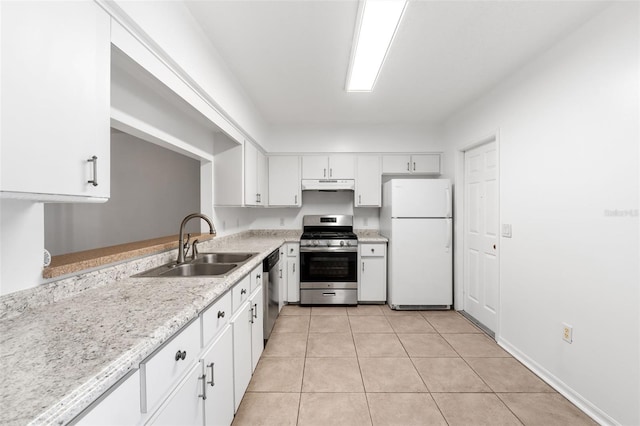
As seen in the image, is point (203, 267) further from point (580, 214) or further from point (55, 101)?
point (580, 214)

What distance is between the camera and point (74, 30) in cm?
92

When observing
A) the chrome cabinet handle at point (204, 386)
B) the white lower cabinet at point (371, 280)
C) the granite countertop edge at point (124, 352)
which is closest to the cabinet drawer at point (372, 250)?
the white lower cabinet at point (371, 280)

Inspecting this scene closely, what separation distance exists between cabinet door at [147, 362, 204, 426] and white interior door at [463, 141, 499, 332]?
2739mm

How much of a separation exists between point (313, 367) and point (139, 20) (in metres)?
2.51

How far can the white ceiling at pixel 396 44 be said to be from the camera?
171cm

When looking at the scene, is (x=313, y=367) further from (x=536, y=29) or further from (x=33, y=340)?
(x=536, y=29)

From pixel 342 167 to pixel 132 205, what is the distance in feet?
9.43

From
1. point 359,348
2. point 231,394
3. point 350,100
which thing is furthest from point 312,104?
point 231,394

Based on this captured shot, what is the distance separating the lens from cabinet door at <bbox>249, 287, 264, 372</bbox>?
207cm

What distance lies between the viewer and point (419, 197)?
3.55 m

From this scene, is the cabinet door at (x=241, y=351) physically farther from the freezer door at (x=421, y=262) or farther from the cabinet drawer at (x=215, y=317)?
the freezer door at (x=421, y=262)

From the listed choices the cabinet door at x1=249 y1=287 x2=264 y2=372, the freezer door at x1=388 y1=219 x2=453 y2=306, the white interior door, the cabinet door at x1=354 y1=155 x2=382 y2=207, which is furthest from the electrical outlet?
the cabinet door at x1=354 y1=155 x2=382 y2=207

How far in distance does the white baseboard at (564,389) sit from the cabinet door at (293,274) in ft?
7.85

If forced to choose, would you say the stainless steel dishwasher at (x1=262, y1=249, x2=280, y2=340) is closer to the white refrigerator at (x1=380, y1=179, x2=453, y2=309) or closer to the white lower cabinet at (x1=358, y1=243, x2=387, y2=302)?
the white lower cabinet at (x1=358, y1=243, x2=387, y2=302)
